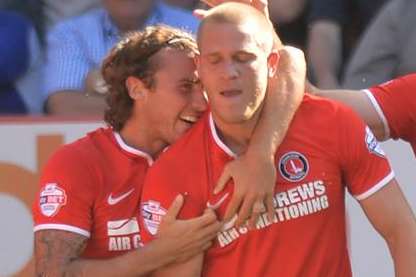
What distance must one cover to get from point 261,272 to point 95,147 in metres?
0.78

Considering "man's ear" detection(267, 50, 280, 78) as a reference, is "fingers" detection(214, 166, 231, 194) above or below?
below

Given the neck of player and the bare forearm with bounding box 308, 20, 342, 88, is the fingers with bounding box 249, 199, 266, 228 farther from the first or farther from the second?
the bare forearm with bounding box 308, 20, 342, 88

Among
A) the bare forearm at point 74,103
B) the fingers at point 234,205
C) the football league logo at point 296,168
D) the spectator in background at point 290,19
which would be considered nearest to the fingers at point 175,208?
the fingers at point 234,205

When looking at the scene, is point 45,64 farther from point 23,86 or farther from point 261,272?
point 261,272

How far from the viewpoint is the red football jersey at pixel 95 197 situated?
4328 millimetres

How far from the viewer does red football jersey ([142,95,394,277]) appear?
13.0ft

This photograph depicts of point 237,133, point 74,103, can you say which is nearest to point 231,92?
point 237,133

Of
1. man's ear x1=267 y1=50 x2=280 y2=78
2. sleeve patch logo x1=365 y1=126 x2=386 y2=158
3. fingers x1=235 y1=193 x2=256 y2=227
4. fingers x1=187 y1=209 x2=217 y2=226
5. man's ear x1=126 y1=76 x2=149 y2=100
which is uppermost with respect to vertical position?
man's ear x1=267 y1=50 x2=280 y2=78

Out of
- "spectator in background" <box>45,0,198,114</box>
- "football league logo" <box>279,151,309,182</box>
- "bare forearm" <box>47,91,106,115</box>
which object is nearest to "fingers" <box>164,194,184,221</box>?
"football league logo" <box>279,151,309,182</box>

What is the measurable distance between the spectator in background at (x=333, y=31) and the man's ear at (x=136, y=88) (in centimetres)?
213

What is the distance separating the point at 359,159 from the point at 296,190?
0.63 feet

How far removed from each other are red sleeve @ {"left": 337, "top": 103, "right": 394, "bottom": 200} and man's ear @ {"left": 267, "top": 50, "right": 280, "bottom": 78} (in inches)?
8.4

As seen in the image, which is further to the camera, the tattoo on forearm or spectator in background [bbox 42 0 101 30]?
spectator in background [bbox 42 0 101 30]

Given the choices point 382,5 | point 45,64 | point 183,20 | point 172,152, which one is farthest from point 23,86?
point 172,152
